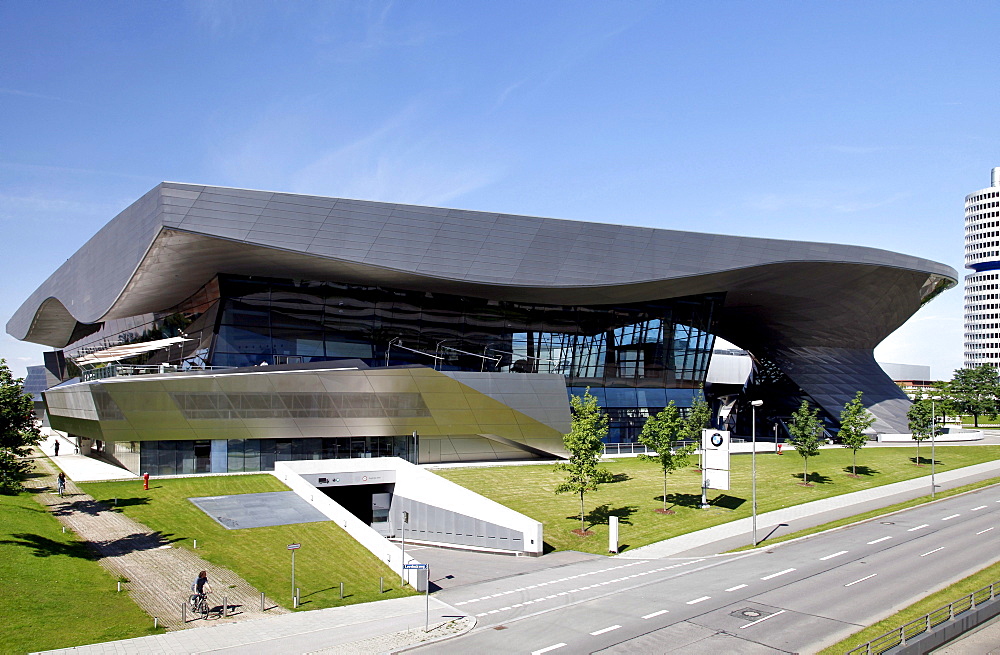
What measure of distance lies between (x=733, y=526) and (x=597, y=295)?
1980 centimetres

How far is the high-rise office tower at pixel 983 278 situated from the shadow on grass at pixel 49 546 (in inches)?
6155

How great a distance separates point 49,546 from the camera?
65.7ft

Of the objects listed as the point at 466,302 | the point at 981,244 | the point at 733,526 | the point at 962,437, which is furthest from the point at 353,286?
the point at 981,244

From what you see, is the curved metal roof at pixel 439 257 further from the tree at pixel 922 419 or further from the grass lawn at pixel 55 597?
the grass lawn at pixel 55 597

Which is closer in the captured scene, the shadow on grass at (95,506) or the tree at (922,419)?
the shadow on grass at (95,506)

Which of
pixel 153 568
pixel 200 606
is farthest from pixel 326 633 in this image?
pixel 153 568

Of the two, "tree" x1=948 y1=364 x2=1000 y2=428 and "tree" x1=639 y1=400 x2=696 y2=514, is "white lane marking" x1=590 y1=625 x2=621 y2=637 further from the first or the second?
"tree" x1=948 y1=364 x2=1000 y2=428

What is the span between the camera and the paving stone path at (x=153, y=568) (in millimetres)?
16906

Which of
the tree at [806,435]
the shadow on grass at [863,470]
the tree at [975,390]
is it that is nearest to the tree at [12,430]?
the tree at [806,435]

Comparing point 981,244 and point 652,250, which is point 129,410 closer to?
point 652,250

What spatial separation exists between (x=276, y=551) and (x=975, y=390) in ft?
291

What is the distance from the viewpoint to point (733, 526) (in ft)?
91.0

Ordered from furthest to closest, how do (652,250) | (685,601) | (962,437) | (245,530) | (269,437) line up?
(962,437)
(652,250)
(269,437)
(245,530)
(685,601)

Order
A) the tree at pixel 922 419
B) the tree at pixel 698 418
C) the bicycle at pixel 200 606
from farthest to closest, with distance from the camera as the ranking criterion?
the tree at pixel 698 418, the tree at pixel 922 419, the bicycle at pixel 200 606
